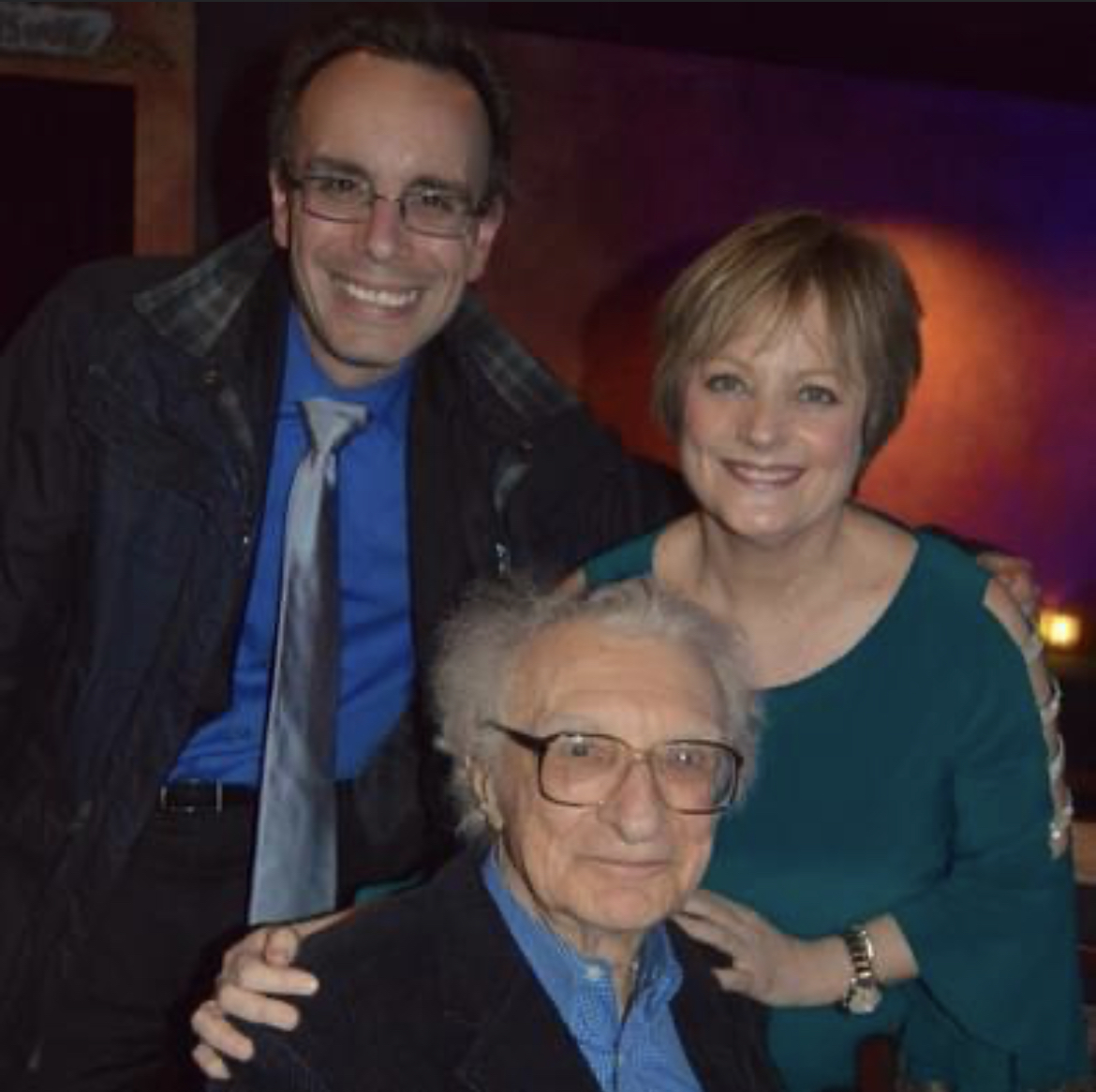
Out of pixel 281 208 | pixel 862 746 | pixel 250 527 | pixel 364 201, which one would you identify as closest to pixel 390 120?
pixel 364 201

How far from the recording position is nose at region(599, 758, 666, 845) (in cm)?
174

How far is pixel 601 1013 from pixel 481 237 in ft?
3.92

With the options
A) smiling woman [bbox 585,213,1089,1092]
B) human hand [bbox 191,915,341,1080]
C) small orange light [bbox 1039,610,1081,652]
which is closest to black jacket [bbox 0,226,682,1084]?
smiling woman [bbox 585,213,1089,1092]

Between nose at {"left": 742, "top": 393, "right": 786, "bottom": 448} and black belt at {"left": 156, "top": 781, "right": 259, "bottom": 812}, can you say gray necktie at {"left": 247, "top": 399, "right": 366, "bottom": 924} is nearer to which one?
black belt at {"left": 156, "top": 781, "right": 259, "bottom": 812}

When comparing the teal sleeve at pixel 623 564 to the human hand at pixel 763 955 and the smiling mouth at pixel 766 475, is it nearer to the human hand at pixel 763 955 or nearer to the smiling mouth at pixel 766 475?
the smiling mouth at pixel 766 475

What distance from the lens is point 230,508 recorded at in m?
2.26

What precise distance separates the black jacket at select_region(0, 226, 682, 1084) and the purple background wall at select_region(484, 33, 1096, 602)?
4681 mm

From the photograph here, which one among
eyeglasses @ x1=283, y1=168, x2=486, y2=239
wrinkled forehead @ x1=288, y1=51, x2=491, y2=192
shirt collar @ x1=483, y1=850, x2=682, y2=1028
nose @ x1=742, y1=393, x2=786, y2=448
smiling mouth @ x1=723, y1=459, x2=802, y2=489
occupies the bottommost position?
shirt collar @ x1=483, y1=850, x2=682, y2=1028

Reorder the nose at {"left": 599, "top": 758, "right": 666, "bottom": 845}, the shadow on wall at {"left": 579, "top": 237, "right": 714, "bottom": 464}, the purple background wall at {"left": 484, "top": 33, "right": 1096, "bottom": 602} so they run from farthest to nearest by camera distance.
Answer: the shadow on wall at {"left": 579, "top": 237, "right": 714, "bottom": 464}, the purple background wall at {"left": 484, "top": 33, "right": 1096, "bottom": 602}, the nose at {"left": 599, "top": 758, "right": 666, "bottom": 845}

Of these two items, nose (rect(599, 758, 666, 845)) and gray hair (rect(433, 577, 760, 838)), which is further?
gray hair (rect(433, 577, 760, 838))

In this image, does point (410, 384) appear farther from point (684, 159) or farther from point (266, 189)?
point (684, 159)

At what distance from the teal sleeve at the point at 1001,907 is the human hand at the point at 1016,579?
13cm

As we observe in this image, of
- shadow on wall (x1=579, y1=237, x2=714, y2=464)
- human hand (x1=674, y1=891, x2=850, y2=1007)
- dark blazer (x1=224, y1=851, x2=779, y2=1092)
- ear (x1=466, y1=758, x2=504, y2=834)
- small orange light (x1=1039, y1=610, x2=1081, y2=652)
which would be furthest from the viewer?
small orange light (x1=1039, y1=610, x2=1081, y2=652)

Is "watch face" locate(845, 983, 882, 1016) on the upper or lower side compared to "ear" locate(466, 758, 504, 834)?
lower
